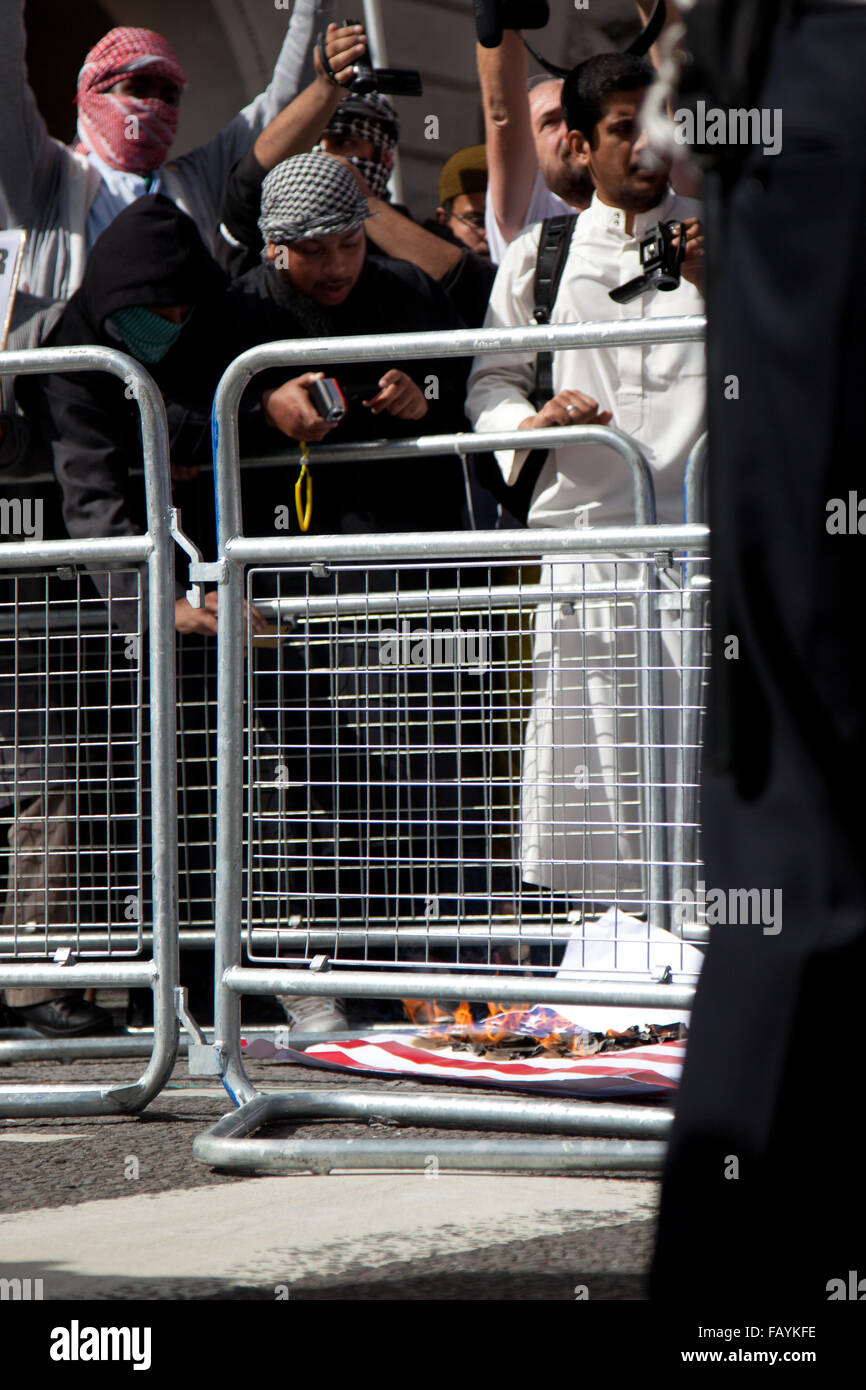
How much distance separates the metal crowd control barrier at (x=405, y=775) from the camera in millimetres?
3266

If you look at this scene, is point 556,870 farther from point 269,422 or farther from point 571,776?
point 269,422

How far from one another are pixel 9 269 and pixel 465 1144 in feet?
10.0

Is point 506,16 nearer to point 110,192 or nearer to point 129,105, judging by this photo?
point 129,105

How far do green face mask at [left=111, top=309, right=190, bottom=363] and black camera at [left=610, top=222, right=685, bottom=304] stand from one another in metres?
1.39

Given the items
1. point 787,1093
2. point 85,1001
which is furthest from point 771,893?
point 85,1001

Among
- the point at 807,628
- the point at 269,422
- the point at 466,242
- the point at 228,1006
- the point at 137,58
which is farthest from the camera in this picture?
the point at 466,242

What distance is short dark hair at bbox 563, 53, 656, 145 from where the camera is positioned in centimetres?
461

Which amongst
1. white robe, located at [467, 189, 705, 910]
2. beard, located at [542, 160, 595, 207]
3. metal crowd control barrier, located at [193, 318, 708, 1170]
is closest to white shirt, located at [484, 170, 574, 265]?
beard, located at [542, 160, 595, 207]

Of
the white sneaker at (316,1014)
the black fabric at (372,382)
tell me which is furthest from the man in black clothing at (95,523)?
the white sneaker at (316,1014)

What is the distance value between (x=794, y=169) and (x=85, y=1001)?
4069 millimetres

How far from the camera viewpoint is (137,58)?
17.8 ft

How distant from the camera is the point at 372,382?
4.77 metres

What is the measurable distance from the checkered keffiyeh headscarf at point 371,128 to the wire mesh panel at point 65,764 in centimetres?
228

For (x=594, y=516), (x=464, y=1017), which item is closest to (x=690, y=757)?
(x=594, y=516)
